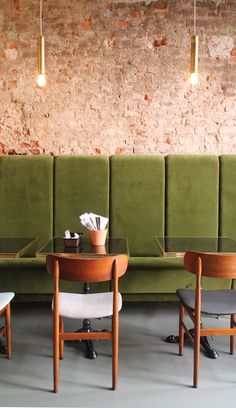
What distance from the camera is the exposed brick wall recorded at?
3.85m

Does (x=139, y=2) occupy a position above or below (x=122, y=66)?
above

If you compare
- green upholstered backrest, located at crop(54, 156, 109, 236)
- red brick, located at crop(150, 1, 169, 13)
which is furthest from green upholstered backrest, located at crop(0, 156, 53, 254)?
red brick, located at crop(150, 1, 169, 13)

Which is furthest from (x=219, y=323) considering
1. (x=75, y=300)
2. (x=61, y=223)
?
(x=61, y=223)

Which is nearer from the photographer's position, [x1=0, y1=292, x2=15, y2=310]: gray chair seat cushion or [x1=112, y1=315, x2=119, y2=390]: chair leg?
[x1=112, y1=315, x2=119, y2=390]: chair leg

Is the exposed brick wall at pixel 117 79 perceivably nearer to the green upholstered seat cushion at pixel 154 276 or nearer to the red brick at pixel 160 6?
the red brick at pixel 160 6

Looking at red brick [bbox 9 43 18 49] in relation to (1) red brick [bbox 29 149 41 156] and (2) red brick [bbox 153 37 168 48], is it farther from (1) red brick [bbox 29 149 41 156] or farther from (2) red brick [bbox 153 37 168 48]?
(2) red brick [bbox 153 37 168 48]

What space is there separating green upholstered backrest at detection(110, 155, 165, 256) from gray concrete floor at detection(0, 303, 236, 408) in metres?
0.94

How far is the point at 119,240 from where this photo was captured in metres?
3.06

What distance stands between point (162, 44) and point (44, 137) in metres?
1.56

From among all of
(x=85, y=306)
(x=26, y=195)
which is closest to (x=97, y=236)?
(x=85, y=306)

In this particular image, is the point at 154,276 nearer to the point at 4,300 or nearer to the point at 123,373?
the point at 123,373

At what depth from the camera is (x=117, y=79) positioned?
389cm

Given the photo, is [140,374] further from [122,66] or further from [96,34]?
[96,34]

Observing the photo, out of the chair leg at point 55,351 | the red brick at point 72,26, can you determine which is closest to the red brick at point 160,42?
the red brick at point 72,26
